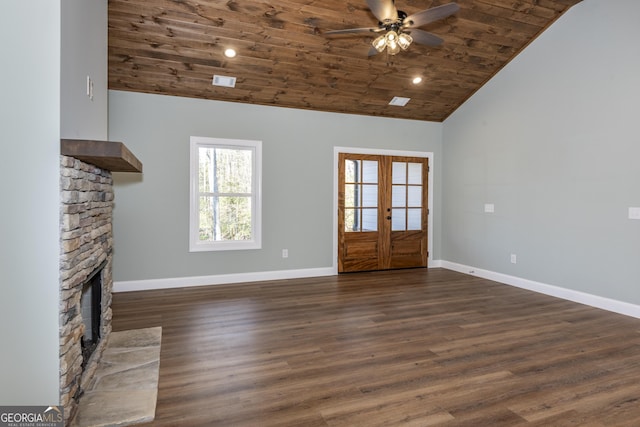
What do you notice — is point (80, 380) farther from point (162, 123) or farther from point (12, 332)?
point (162, 123)

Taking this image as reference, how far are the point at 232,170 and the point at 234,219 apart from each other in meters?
0.73

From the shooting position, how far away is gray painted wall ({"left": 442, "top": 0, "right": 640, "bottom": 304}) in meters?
3.97

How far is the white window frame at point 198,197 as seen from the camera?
5.10m

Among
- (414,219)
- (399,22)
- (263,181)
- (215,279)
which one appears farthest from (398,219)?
(399,22)

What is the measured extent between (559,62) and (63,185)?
5.50m

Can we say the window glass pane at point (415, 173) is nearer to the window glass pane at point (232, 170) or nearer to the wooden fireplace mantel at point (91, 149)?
the window glass pane at point (232, 170)

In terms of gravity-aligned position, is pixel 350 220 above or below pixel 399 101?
below

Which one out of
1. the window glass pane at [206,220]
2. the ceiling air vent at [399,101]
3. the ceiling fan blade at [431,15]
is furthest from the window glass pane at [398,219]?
the ceiling fan blade at [431,15]

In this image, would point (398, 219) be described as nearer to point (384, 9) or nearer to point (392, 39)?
point (392, 39)

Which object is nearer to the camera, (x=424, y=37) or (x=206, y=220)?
(x=424, y=37)

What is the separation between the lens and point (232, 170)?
5371 mm

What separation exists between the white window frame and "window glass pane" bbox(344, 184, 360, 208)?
1471 millimetres

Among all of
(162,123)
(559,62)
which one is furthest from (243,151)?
(559,62)

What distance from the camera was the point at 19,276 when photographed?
181cm
